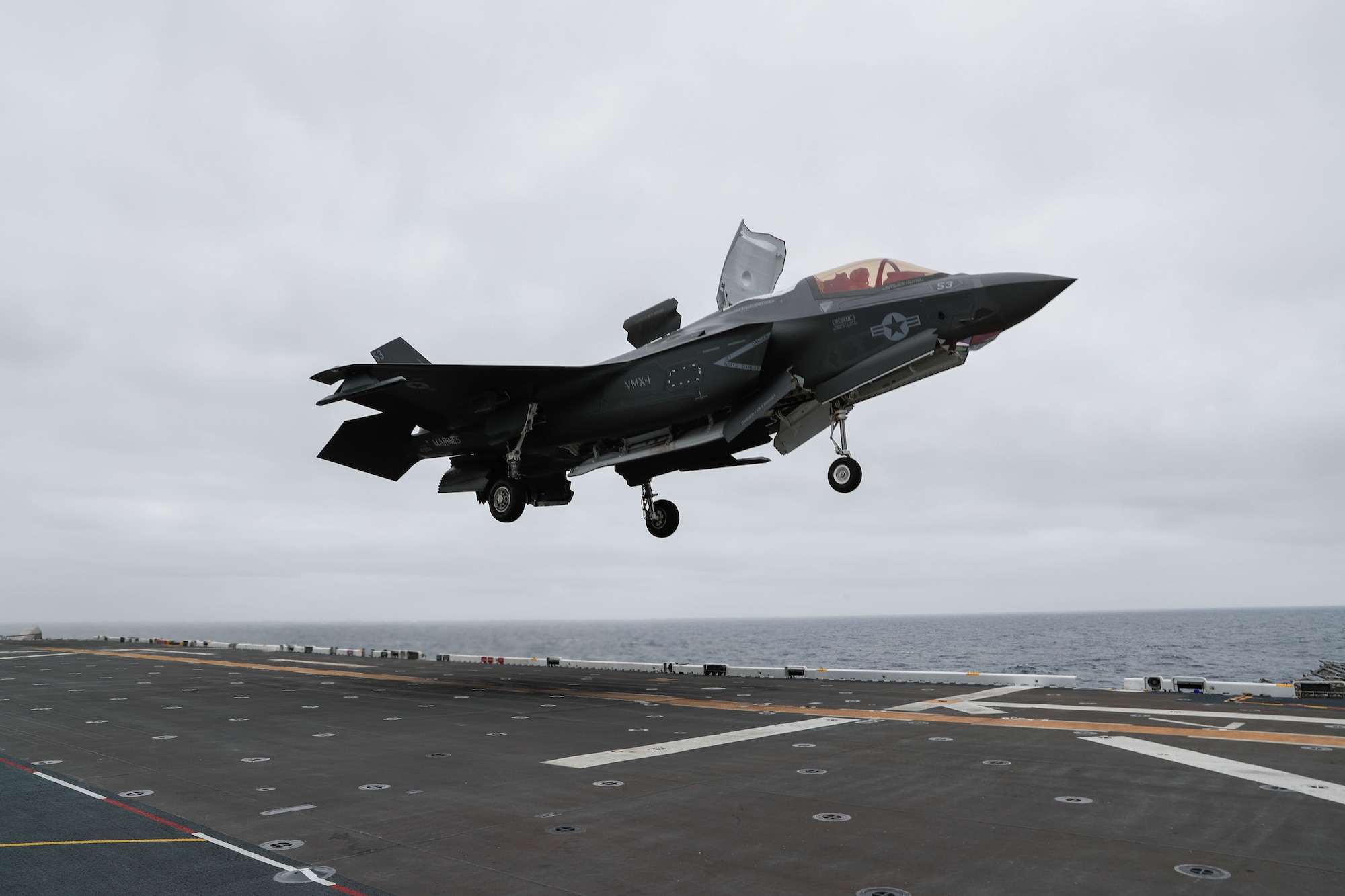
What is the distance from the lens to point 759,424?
1928 cm

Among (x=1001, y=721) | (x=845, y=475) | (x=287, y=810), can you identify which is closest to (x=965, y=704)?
(x=1001, y=721)

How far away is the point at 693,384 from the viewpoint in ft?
61.4

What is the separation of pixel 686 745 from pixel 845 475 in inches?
296

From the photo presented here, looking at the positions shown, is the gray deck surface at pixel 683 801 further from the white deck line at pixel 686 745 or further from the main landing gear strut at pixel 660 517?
the main landing gear strut at pixel 660 517

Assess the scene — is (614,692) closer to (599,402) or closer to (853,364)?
(599,402)

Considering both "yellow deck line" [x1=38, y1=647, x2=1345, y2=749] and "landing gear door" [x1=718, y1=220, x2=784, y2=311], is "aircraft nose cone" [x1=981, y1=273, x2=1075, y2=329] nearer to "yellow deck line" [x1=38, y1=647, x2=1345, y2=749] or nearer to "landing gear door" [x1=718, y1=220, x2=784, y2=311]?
"landing gear door" [x1=718, y1=220, x2=784, y2=311]

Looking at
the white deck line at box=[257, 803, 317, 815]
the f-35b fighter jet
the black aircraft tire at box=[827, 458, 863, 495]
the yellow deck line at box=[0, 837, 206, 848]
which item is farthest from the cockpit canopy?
the yellow deck line at box=[0, 837, 206, 848]

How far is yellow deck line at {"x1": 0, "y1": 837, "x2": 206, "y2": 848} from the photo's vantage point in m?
7.20

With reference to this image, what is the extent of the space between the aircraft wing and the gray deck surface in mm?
7780

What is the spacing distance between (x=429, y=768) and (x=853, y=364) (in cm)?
1136

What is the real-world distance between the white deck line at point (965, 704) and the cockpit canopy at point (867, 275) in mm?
8669

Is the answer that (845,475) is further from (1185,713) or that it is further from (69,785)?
(69,785)

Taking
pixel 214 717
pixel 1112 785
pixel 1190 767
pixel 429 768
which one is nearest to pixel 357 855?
pixel 429 768

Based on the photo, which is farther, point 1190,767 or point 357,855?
point 1190,767
